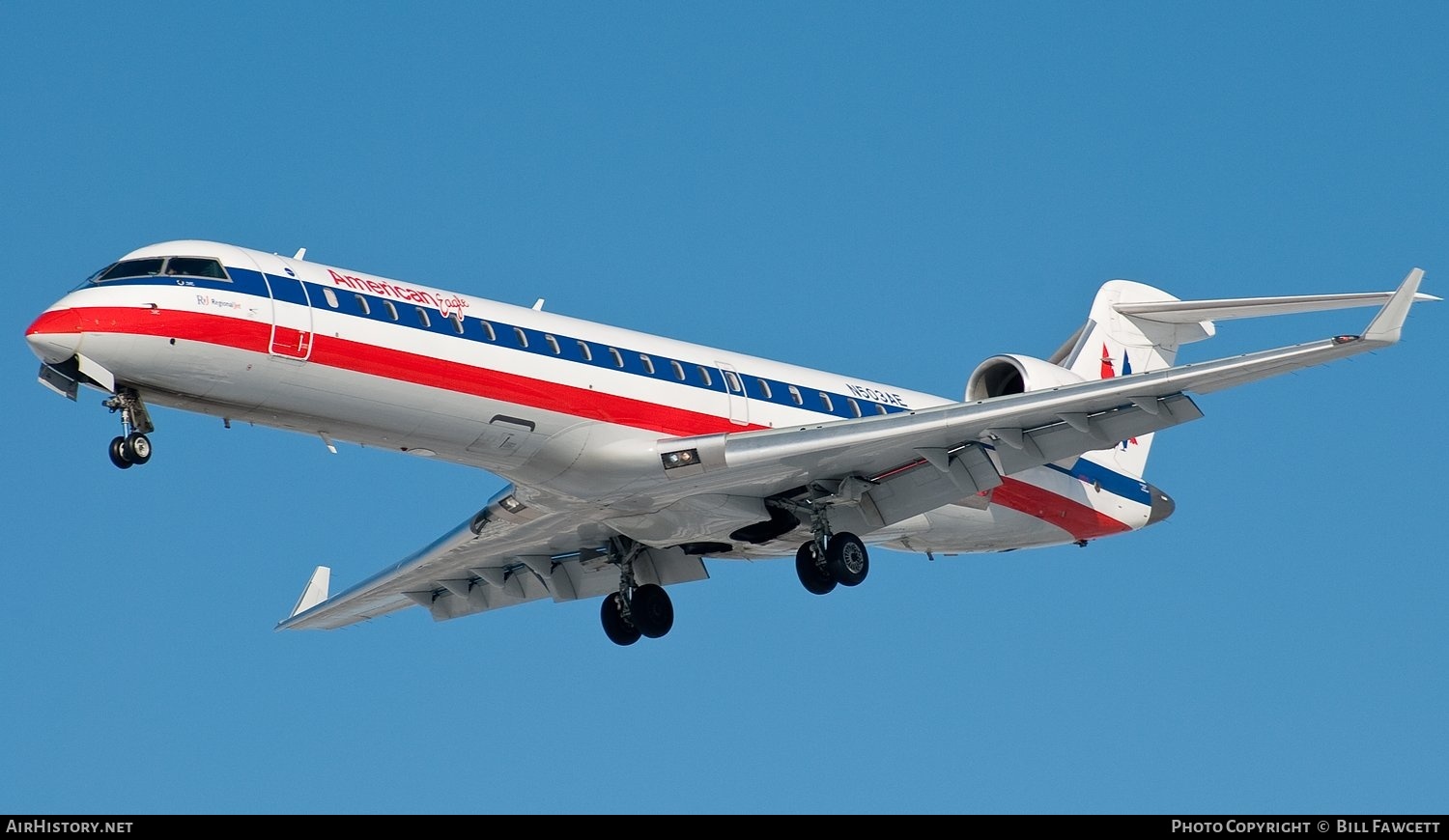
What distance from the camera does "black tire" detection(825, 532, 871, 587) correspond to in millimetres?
22406

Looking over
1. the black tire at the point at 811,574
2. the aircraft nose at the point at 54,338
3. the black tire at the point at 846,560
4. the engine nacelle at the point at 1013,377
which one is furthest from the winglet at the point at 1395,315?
the aircraft nose at the point at 54,338

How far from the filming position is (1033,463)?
73.2 ft

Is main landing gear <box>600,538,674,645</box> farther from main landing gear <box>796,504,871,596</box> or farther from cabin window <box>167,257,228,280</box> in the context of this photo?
cabin window <box>167,257,228,280</box>

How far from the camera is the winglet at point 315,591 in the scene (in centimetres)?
2806

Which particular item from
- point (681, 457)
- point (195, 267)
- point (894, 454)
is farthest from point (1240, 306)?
point (195, 267)

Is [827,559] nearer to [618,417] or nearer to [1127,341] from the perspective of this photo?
[618,417]

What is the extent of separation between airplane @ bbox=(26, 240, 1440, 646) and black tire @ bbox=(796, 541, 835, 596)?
0.04 meters

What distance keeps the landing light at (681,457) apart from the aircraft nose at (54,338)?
6.29 meters

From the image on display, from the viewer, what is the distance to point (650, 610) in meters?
24.5

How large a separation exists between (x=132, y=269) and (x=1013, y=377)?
10.7 metres

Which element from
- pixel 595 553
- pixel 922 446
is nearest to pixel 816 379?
pixel 922 446

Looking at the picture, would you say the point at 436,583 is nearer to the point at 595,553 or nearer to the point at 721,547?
the point at 595,553

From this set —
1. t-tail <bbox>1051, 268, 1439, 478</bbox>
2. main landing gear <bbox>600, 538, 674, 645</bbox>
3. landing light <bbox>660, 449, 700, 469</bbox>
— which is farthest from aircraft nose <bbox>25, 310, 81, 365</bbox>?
t-tail <bbox>1051, 268, 1439, 478</bbox>

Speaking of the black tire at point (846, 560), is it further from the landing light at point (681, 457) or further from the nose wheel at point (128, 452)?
the nose wheel at point (128, 452)
